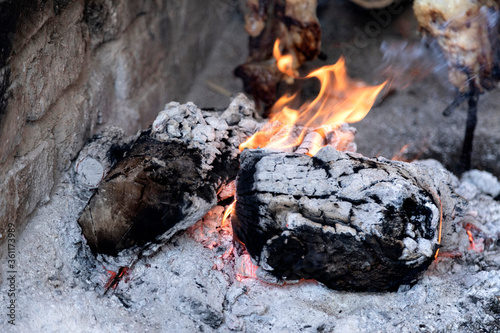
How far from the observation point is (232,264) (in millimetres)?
1695

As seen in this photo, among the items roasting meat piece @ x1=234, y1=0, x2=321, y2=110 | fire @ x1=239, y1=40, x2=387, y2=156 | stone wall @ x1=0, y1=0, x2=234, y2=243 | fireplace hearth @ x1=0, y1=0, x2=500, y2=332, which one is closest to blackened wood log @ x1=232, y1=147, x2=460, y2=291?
fireplace hearth @ x1=0, y1=0, x2=500, y2=332

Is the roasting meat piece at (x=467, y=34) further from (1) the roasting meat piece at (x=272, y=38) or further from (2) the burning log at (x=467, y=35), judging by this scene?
(1) the roasting meat piece at (x=272, y=38)

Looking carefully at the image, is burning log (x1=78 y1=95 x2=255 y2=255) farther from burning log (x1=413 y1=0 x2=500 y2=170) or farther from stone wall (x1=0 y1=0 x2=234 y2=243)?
burning log (x1=413 y1=0 x2=500 y2=170)

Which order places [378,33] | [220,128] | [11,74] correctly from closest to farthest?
[11,74] < [220,128] < [378,33]

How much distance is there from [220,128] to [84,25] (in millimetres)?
684

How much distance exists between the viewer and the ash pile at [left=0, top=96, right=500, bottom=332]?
1.49m

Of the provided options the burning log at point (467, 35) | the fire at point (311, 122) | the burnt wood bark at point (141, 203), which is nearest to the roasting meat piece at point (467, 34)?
→ the burning log at point (467, 35)

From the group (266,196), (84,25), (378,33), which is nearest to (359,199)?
(266,196)

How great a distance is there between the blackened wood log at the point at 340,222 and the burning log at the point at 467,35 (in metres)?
0.81

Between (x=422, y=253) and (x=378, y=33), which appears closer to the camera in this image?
(x=422, y=253)

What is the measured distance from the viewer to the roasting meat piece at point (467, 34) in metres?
2.02

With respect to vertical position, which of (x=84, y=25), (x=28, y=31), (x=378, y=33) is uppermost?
(x=28, y=31)

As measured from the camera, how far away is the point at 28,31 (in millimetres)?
1490

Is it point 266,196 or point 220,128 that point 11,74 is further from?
point 266,196
